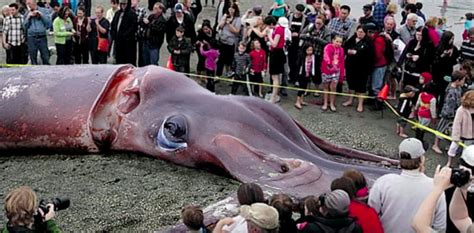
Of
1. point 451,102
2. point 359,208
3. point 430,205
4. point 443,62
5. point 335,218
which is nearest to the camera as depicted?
point 335,218

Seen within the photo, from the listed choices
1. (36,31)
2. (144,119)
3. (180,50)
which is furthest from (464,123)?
(36,31)

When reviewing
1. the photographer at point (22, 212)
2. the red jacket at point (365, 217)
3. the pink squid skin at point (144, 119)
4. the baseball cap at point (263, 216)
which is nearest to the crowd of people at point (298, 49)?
the pink squid skin at point (144, 119)

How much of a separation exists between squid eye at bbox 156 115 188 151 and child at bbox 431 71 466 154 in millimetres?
5296

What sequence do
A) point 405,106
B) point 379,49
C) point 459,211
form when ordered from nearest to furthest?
point 459,211 < point 405,106 < point 379,49

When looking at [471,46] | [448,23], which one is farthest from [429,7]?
[471,46]

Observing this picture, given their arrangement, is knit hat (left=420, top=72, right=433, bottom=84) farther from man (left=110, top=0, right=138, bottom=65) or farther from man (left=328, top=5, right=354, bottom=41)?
man (left=110, top=0, right=138, bottom=65)

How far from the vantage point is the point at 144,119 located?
10.7 meters

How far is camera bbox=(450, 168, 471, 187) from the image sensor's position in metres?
6.80

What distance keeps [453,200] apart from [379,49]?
9183 millimetres

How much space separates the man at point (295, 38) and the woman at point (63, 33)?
5.07 metres

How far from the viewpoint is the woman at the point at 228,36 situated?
17.4 metres

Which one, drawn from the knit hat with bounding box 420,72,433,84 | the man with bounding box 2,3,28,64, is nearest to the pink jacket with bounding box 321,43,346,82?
the knit hat with bounding box 420,72,433,84

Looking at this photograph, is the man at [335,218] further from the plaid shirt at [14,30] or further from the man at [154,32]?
the plaid shirt at [14,30]

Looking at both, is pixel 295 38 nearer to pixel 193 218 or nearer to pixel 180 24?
pixel 180 24
